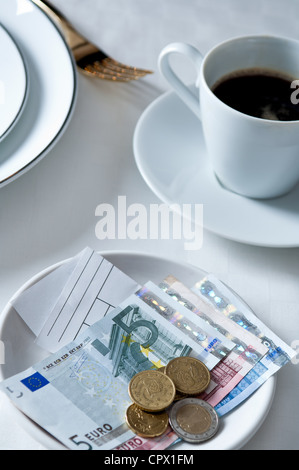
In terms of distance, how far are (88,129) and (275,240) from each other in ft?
0.83

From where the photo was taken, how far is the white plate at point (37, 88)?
58 cm

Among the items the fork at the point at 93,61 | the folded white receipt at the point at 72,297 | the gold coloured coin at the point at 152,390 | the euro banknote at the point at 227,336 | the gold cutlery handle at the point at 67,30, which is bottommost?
the euro banknote at the point at 227,336

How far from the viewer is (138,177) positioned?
25.0 inches

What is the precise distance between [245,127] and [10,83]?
0.25 meters

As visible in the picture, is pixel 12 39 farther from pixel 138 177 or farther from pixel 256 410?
pixel 256 410

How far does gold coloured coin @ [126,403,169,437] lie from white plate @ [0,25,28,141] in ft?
0.94

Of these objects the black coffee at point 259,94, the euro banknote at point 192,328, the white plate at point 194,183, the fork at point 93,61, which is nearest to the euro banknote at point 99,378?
the euro banknote at point 192,328

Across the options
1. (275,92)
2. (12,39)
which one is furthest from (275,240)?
(12,39)

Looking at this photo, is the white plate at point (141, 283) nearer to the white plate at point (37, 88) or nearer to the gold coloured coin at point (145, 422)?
the gold coloured coin at point (145, 422)

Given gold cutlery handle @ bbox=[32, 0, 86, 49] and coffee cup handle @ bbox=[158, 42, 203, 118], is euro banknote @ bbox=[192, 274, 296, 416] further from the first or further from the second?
gold cutlery handle @ bbox=[32, 0, 86, 49]

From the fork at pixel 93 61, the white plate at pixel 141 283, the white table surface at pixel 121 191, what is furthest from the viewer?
the fork at pixel 93 61

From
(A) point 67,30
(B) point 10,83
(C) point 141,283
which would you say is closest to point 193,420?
(C) point 141,283

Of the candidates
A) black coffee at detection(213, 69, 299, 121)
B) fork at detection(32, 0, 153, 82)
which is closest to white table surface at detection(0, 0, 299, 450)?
fork at detection(32, 0, 153, 82)

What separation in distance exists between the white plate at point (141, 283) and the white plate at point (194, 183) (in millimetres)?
65
